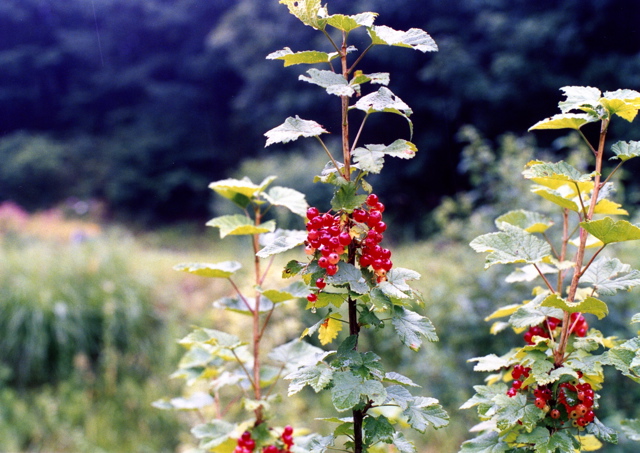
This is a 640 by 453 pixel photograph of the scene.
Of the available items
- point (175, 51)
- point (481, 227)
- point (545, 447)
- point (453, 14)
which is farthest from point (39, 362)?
point (175, 51)

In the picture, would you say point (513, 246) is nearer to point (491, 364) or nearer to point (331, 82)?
point (491, 364)

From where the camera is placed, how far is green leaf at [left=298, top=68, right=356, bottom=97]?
0.58 m

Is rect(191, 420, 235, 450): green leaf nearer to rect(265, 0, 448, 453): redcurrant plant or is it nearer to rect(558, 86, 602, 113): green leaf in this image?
rect(265, 0, 448, 453): redcurrant plant

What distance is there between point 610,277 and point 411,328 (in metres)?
0.29

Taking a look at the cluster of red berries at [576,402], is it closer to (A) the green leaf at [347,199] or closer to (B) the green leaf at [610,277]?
(B) the green leaf at [610,277]

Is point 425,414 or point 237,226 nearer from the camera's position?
point 425,414

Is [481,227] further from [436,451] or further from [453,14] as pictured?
[453,14]

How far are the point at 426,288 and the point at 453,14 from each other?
5639mm

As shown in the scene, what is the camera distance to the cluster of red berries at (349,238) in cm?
59

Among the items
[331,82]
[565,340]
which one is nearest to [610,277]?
[565,340]

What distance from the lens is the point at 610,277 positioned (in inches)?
27.1

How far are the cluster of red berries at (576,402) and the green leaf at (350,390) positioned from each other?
0.75ft

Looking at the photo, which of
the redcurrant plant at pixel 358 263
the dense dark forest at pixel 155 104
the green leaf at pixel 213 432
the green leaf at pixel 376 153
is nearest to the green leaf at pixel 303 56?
the redcurrant plant at pixel 358 263

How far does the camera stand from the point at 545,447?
590 millimetres
